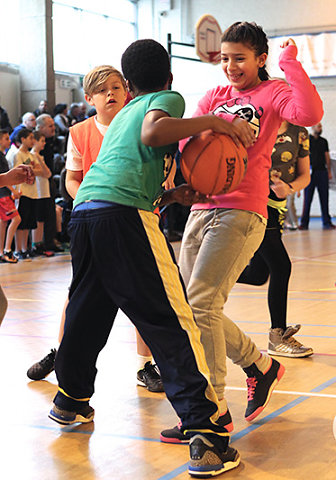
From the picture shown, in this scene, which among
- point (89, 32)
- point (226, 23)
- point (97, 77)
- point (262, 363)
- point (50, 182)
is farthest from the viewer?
point (226, 23)

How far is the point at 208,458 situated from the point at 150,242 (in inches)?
29.1

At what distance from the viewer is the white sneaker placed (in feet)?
12.8

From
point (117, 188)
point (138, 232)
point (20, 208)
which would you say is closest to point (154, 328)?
point (138, 232)

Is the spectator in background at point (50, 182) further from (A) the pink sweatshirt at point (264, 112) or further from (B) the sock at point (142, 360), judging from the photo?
(A) the pink sweatshirt at point (264, 112)

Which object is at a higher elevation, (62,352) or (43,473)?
(62,352)

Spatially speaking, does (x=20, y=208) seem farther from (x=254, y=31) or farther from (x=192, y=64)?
(x=192, y=64)

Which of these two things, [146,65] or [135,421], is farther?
[135,421]

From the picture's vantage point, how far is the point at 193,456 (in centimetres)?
234

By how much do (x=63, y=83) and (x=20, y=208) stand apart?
8014 mm

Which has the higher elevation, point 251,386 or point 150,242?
point 150,242

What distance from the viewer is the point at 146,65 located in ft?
7.98

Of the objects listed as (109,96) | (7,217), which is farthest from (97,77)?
(7,217)

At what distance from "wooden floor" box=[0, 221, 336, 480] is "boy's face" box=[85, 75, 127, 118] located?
4.33ft

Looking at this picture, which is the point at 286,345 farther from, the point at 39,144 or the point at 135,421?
the point at 39,144
